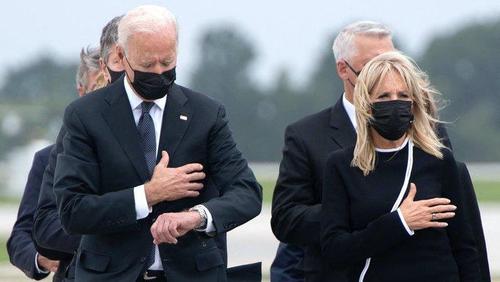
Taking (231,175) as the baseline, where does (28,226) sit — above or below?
below

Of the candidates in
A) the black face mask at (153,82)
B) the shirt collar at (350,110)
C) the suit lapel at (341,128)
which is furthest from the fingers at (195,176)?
the shirt collar at (350,110)

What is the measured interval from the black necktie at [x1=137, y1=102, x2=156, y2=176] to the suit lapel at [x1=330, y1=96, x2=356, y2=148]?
1238 mm

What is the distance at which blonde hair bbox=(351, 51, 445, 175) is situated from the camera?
5.95 metres

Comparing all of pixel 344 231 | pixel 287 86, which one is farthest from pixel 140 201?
pixel 287 86

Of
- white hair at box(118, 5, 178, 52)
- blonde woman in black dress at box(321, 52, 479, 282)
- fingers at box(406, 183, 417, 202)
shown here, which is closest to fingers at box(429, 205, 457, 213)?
blonde woman in black dress at box(321, 52, 479, 282)

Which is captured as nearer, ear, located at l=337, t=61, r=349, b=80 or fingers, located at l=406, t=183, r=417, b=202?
fingers, located at l=406, t=183, r=417, b=202

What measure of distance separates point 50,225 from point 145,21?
4.16ft

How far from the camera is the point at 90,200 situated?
18.6 feet

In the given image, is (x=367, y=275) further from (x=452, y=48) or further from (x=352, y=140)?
(x=452, y=48)

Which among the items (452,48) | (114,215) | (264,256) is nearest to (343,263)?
(114,215)

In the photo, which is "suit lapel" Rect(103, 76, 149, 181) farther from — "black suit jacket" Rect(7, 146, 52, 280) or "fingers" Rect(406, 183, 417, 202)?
"black suit jacket" Rect(7, 146, 52, 280)

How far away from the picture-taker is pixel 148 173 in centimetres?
579

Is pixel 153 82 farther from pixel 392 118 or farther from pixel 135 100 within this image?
pixel 392 118

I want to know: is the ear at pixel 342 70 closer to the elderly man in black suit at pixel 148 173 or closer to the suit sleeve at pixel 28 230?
the elderly man in black suit at pixel 148 173
